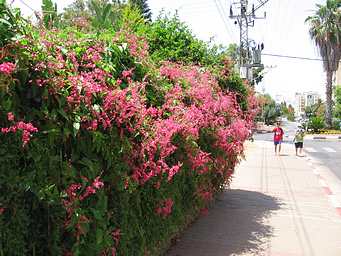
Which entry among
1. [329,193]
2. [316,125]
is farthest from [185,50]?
[316,125]

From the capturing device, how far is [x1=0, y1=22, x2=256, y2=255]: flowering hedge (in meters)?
2.23

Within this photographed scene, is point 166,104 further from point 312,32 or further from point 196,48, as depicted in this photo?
point 312,32

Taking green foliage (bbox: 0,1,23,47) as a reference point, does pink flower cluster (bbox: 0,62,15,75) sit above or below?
below

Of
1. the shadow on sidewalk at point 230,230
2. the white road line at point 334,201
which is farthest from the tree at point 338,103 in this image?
the shadow on sidewalk at point 230,230

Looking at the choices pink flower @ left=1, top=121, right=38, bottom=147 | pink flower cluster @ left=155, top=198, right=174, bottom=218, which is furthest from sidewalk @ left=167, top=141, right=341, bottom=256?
pink flower @ left=1, top=121, right=38, bottom=147

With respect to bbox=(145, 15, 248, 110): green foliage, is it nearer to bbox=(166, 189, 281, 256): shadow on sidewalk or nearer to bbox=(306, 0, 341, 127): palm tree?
bbox=(166, 189, 281, 256): shadow on sidewalk

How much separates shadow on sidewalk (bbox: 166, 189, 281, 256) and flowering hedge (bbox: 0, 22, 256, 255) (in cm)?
167

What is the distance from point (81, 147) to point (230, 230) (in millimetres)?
4735

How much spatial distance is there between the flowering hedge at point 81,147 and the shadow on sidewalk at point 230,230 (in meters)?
1.67

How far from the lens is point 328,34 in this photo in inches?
1668

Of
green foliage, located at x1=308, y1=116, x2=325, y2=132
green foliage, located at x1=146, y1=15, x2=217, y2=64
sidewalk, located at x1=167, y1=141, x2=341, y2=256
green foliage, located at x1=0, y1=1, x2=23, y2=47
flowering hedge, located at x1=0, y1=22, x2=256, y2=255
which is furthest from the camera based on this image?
green foliage, located at x1=308, y1=116, x2=325, y2=132

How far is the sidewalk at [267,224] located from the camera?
19.9 feet

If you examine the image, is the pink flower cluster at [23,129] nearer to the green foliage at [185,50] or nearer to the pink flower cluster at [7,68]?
the pink flower cluster at [7,68]

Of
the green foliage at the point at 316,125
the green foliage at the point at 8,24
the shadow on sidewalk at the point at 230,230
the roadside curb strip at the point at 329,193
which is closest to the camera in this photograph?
the green foliage at the point at 8,24
